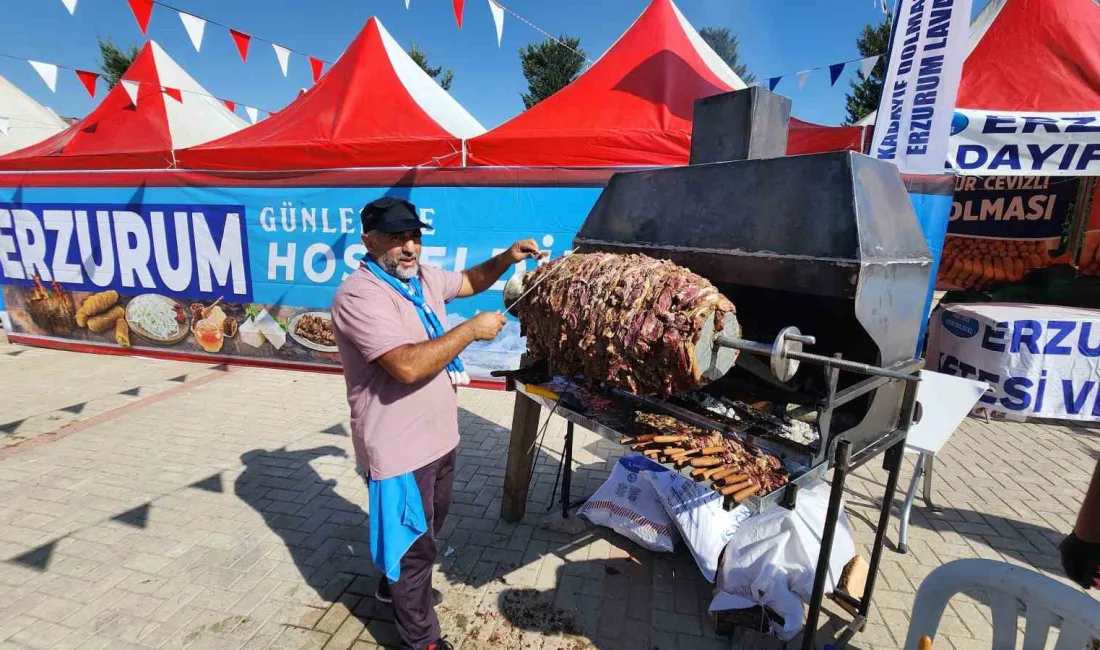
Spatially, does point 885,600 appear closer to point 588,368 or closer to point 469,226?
point 588,368

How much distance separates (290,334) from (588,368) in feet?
21.8

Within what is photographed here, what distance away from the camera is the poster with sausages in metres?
8.21

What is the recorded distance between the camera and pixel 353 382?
8.55ft

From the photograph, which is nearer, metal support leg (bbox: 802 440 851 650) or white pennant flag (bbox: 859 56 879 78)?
metal support leg (bbox: 802 440 851 650)

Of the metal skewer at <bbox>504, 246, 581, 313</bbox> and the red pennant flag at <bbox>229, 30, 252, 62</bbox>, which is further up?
the red pennant flag at <bbox>229, 30, 252, 62</bbox>

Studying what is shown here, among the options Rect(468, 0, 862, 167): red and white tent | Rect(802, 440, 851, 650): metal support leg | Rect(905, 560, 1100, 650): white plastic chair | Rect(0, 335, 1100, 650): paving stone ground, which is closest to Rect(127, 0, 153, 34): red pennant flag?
Rect(468, 0, 862, 167): red and white tent

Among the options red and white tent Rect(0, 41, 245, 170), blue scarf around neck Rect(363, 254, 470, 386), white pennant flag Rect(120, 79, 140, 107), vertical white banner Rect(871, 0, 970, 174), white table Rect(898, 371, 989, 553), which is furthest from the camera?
white pennant flag Rect(120, 79, 140, 107)

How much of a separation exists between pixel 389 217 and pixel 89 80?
1044 centimetres

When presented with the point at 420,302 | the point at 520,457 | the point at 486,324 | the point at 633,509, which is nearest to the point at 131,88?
the point at 420,302

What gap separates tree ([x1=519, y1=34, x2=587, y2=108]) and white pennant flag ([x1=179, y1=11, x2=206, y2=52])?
867 inches

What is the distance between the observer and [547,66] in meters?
26.9

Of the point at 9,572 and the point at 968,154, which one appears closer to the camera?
the point at 9,572

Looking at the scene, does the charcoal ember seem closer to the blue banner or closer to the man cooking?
the man cooking

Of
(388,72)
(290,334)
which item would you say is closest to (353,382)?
(290,334)
